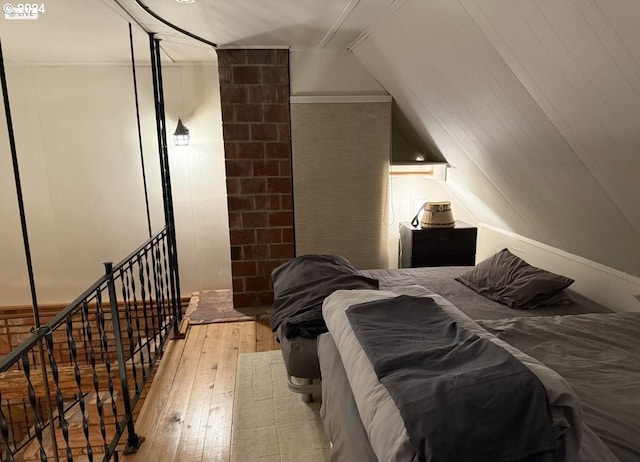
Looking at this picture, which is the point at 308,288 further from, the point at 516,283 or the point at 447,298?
the point at 516,283

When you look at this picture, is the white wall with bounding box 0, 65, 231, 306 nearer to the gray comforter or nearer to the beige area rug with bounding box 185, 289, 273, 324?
the beige area rug with bounding box 185, 289, 273, 324

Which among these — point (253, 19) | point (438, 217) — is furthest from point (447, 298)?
point (253, 19)

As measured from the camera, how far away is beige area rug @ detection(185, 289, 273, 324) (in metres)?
3.65

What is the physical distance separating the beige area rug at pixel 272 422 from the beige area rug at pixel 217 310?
0.92 m

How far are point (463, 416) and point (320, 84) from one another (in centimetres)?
316

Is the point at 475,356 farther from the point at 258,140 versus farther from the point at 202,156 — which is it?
the point at 202,156

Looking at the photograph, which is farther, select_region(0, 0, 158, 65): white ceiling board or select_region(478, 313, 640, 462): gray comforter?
select_region(0, 0, 158, 65): white ceiling board

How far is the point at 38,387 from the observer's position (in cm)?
334

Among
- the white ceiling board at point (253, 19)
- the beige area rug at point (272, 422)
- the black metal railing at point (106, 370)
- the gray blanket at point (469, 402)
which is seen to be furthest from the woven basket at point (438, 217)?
the gray blanket at point (469, 402)

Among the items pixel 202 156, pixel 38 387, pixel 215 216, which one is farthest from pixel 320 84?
pixel 38 387

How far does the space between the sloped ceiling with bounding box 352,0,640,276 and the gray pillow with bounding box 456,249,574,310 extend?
12.9 inches

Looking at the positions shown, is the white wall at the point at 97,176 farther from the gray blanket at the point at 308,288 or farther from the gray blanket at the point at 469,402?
the gray blanket at the point at 469,402

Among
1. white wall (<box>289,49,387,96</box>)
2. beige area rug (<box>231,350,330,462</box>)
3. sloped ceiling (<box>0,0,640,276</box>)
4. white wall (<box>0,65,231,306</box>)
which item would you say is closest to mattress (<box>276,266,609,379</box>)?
beige area rug (<box>231,350,330,462</box>)

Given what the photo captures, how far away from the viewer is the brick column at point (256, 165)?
11.4ft
